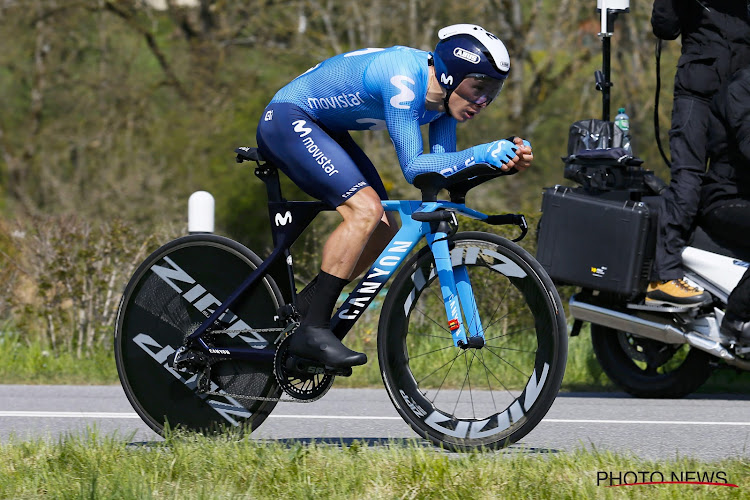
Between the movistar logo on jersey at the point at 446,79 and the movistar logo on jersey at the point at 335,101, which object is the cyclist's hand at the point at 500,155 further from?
the movistar logo on jersey at the point at 335,101

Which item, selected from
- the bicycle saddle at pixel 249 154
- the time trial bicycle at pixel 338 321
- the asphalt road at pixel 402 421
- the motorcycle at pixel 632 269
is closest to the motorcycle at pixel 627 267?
the motorcycle at pixel 632 269

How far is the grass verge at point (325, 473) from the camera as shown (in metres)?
3.89

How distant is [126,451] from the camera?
4.55m

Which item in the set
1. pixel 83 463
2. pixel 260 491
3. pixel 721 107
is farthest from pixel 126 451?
pixel 721 107

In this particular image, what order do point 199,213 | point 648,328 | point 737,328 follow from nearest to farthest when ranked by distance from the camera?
point 737,328 → point 648,328 → point 199,213

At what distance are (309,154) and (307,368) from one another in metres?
0.89

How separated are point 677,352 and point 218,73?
14112 mm

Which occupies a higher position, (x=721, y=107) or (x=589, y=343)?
(x=721, y=107)

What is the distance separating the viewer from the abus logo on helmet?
4562mm

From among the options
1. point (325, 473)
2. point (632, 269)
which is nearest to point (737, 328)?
point (632, 269)

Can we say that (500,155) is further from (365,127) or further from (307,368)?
(307,368)

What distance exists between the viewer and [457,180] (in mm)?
4602

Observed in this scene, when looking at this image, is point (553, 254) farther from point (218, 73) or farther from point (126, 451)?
point (218, 73)

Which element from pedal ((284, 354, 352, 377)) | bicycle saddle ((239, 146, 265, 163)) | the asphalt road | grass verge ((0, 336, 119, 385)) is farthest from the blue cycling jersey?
grass verge ((0, 336, 119, 385))
